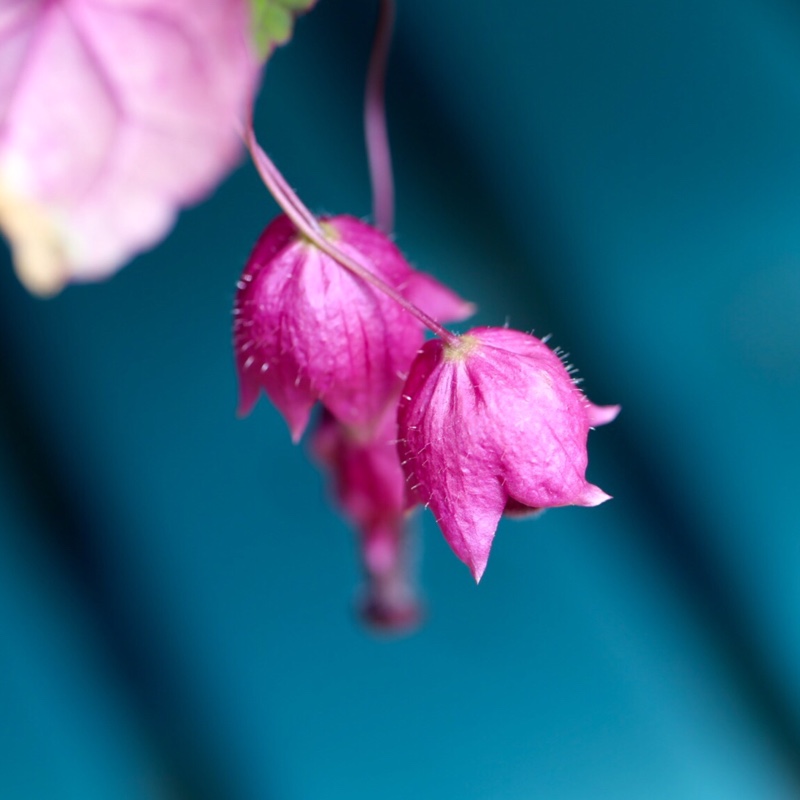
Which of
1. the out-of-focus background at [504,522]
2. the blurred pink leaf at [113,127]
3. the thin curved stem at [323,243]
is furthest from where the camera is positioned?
the out-of-focus background at [504,522]

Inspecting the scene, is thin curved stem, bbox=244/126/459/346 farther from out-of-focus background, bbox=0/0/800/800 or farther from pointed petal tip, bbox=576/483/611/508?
out-of-focus background, bbox=0/0/800/800

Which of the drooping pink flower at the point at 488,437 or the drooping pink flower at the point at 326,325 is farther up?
the drooping pink flower at the point at 326,325

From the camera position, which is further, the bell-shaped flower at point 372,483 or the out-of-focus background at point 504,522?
the out-of-focus background at point 504,522

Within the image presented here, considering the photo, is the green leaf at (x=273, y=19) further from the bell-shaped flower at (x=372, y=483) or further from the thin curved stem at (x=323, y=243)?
the bell-shaped flower at (x=372, y=483)

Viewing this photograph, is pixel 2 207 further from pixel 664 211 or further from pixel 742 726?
pixel 742 726

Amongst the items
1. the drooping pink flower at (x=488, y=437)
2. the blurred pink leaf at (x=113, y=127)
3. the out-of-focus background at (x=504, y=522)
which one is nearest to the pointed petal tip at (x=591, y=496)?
the drooping pink flower at (x=488, y=437)

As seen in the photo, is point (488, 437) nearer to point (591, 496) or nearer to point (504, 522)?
point (591, 496)

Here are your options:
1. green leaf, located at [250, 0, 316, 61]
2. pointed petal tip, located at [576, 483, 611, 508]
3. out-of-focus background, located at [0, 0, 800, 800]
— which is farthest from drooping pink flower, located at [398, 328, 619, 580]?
out-of-focus background, located at [0, 0, 800, 800]

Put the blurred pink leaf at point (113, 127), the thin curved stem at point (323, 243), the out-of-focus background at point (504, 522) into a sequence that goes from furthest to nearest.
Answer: the out-of-focus background at point (504, 522) → the thin curved stem at point (323, 243) → the blurred pink leaf at point (113, 127)
